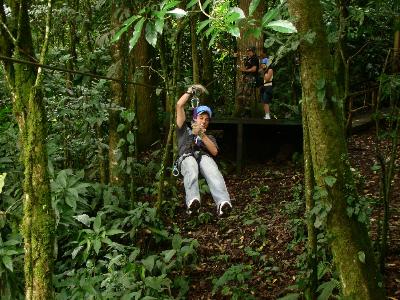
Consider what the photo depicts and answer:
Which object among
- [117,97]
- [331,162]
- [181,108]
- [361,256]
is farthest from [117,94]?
[361,256]

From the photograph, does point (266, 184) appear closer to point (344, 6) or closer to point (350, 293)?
point (344, 6)

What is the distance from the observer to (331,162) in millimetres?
3059

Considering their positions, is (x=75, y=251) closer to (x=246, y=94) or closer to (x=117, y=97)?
(x=117, y=97)

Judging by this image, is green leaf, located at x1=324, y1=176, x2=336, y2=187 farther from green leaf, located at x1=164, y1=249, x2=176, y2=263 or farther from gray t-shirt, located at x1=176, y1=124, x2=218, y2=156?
gray t-shirt, located at x1=176, y1=124, x2=218, y2=156

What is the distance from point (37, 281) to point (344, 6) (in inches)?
128

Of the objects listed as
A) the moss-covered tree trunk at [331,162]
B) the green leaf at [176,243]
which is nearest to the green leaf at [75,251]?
the green leaf at [176,243]

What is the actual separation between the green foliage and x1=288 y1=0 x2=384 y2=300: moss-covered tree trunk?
122 cm

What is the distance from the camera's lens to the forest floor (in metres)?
4.37

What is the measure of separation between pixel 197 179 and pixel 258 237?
97 cm

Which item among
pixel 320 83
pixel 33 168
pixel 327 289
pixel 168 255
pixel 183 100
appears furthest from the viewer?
pixel 183 100

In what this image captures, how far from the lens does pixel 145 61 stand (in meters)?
8.22

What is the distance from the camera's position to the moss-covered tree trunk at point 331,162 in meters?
2.98

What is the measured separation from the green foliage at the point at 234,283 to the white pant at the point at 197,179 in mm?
1054

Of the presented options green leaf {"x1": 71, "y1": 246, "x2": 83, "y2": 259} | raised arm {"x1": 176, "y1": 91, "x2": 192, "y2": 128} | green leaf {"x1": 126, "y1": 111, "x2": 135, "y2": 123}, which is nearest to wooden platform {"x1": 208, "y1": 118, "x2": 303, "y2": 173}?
raised arm {"x1": 176, "y1": 91, "x2": 192, "y2": 128}
